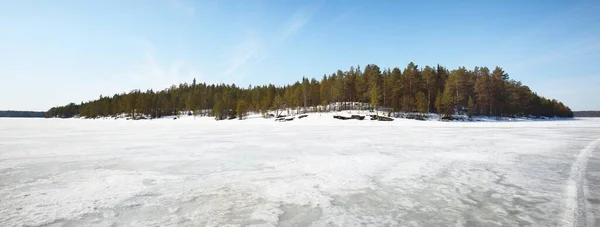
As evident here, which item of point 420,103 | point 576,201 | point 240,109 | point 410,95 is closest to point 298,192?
point 576,201

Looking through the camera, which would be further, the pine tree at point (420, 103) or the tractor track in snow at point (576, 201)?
the pine tree at point (420, 103)

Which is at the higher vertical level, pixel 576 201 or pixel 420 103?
pixel 420 103

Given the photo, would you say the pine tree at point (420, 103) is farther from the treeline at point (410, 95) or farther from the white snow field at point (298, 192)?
the white snow field at point (298, 192)

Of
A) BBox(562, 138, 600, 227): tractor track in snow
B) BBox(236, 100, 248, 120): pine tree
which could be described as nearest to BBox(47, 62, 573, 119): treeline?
BBox(236, 100, 248, 120): pine tree

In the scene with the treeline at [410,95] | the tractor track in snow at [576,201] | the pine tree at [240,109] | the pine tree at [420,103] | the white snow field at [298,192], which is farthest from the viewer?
the pine tree at [240,109]

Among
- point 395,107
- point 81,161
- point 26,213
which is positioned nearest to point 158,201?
point 26,213

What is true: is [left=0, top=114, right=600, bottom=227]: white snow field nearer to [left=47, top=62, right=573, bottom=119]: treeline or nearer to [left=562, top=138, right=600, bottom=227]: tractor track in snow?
[left=562, top=138, right=600, bottom=227]: tractor track in snow

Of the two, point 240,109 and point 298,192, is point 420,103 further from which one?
point 298,192

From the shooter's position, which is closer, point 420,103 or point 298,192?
point 298,192

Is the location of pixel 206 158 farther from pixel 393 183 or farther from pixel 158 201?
pixel 393 183

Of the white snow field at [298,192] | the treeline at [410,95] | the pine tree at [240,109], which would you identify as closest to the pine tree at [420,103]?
the treeline at [410,95]

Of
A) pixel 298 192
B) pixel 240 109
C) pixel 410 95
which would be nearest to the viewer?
pixel 298 192

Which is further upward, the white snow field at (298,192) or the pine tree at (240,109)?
the pine tree at (240,109)

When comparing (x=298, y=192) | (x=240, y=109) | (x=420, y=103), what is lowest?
(x=298, y=192)
